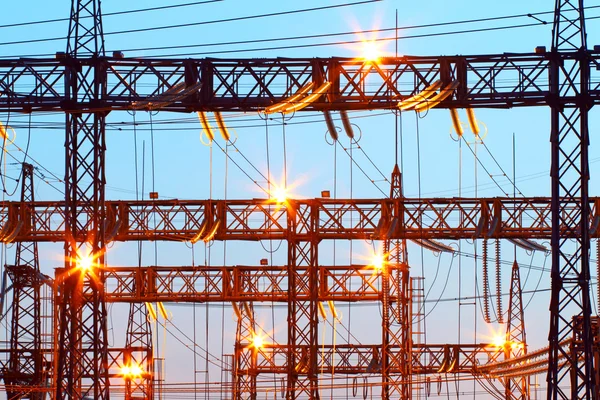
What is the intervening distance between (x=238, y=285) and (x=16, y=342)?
9.71 metres

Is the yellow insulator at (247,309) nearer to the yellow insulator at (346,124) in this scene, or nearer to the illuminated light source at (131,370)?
the illuminated light source at (131,370)

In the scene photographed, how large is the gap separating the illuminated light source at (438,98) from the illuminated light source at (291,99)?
2412mm

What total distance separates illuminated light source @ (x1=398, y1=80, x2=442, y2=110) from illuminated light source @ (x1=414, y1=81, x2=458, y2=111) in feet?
0.36

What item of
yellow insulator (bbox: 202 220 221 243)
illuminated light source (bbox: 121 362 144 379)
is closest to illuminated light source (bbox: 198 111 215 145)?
yellow insulator (bbox: 202 220 221 243)

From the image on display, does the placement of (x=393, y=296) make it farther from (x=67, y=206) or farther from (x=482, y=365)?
(x=67, y=206)

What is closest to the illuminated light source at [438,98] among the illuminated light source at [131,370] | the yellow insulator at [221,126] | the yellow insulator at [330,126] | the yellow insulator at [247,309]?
the yellow insulator at [330,126]

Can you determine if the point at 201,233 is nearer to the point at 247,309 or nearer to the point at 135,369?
the point at 247,309

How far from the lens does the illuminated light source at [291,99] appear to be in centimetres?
2903

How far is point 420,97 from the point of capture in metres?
29.1

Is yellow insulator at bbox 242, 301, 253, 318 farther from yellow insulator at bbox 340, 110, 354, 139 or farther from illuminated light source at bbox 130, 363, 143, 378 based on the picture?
yellow insulator at bbox 340, 110, 354, 139

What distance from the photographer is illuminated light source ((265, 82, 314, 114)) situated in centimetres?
2903

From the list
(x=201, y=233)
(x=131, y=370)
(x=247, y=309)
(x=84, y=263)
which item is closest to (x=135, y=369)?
(x=131, y=370)

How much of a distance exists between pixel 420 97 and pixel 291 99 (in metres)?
2.79

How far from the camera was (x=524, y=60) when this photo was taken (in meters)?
28.7
